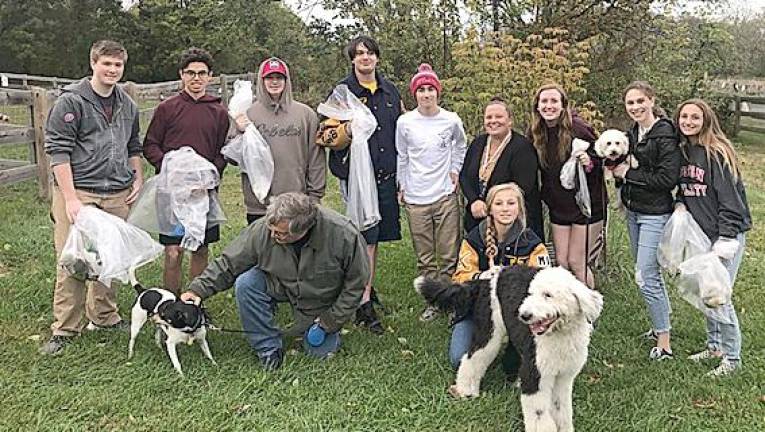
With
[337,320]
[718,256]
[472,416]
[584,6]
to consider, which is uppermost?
[584,6]

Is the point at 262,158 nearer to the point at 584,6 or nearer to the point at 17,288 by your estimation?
the point at 17,288

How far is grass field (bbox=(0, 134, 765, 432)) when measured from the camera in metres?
3.64

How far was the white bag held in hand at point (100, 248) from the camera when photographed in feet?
14.0

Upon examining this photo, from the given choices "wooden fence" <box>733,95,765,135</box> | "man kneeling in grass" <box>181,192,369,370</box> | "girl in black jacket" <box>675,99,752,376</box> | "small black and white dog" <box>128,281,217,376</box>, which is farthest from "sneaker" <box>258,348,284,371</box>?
"wooden fence" <box>733,95,765,135</box>

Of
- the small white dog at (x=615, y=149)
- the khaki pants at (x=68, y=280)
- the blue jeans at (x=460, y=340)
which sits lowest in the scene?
the blue jeans at (x=460, y=340)

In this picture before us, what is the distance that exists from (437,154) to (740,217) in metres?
1.89

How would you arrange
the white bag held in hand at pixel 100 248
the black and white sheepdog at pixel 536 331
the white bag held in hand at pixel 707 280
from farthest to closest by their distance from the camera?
the white bag held in hand at pixel 100 248 < the white bag held in hand at pixel 707 280 < the black and white sheepdog at pixel 536 331

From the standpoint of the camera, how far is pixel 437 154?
4.97 metres

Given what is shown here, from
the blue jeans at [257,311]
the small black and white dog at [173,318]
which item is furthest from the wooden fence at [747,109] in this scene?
the small black and white dog at [173,318]

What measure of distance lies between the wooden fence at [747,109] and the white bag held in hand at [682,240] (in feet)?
49.5

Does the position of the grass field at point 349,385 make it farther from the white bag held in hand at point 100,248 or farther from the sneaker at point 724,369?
the white bag held in hand at point 100,248

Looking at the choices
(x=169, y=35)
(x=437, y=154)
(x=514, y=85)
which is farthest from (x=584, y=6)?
(x=169, y=35)

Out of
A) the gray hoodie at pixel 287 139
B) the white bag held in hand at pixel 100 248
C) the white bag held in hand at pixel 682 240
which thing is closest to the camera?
the white bag held in hand at pixel 682 240

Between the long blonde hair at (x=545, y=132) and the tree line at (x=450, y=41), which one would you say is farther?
the tree line at (x=450, y=41)
